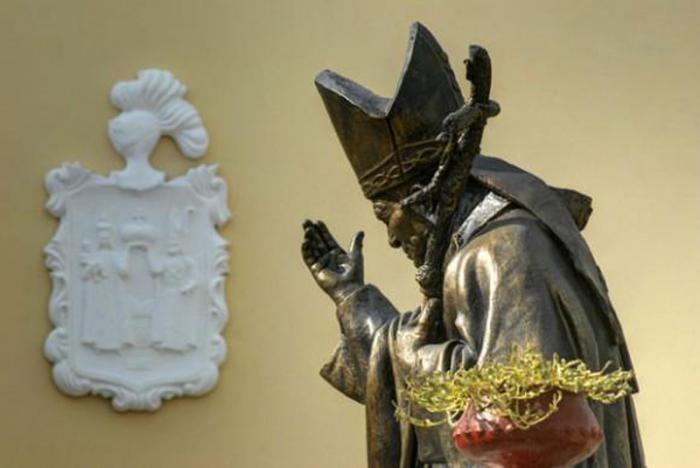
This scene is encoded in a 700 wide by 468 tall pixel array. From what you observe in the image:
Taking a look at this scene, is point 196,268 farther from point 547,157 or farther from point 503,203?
point 503,203

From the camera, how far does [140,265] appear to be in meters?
5.41

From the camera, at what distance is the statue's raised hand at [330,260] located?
10.7 ft

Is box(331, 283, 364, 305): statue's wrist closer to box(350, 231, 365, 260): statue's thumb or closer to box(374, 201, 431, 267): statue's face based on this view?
box(350, 231, 365, 260): statue's thumb

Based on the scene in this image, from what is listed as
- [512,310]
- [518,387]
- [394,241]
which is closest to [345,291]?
[394,241]

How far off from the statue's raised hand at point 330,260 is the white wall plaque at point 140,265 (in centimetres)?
209

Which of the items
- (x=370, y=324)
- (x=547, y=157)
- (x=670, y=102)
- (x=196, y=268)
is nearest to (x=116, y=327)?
(x=196, y=268)

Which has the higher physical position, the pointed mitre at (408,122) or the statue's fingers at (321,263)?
the pointed mitre at (408,122)

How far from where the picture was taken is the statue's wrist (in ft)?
10.6

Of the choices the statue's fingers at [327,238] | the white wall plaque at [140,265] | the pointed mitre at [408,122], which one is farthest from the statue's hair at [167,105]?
the pointed mitre at [408,122]

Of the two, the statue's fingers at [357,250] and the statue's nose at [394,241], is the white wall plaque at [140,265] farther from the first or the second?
the statue's nose at [394,241]

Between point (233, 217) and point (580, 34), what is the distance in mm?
1083

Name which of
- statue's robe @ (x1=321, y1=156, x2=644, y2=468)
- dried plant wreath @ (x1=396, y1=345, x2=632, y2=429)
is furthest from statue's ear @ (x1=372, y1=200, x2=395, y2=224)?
dried plant wreath @ (x1=396, y1=345, x2=632, y2=429)

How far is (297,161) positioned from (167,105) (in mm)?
366

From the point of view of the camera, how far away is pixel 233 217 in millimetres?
5531
